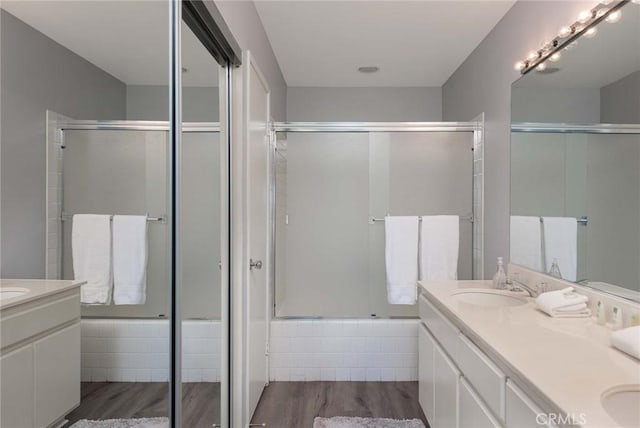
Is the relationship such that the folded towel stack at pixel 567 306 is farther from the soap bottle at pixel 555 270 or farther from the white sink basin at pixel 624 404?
the white sink basin at pixel 624 404

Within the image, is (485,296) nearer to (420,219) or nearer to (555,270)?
(555,270)

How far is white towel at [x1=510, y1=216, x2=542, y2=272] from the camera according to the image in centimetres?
200

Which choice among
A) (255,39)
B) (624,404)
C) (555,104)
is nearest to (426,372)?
(624,404)

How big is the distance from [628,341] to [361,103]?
3284mm

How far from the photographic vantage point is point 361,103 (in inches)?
157

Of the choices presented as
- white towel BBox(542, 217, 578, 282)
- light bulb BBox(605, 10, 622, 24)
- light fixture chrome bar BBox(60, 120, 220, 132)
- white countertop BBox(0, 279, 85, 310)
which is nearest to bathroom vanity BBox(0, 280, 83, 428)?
white countertop BBox(0, 279, 85, 310)

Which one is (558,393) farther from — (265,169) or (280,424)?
(265,169)

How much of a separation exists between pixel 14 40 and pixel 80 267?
0.40 meters

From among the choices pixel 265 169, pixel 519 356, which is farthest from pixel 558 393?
pixel 265 169

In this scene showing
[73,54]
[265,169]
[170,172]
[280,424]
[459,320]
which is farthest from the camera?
[265,169]

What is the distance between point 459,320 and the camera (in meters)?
1.51

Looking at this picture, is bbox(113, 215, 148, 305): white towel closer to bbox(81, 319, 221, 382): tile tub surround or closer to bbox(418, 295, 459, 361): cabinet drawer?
bbox(81, 319, 221, 382): tile tub surround

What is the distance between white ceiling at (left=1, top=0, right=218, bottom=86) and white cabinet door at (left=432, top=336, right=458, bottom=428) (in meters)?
1.57

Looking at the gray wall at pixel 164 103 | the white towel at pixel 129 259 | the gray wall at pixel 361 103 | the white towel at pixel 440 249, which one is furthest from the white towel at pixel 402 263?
the white towel at pixel 129 259
